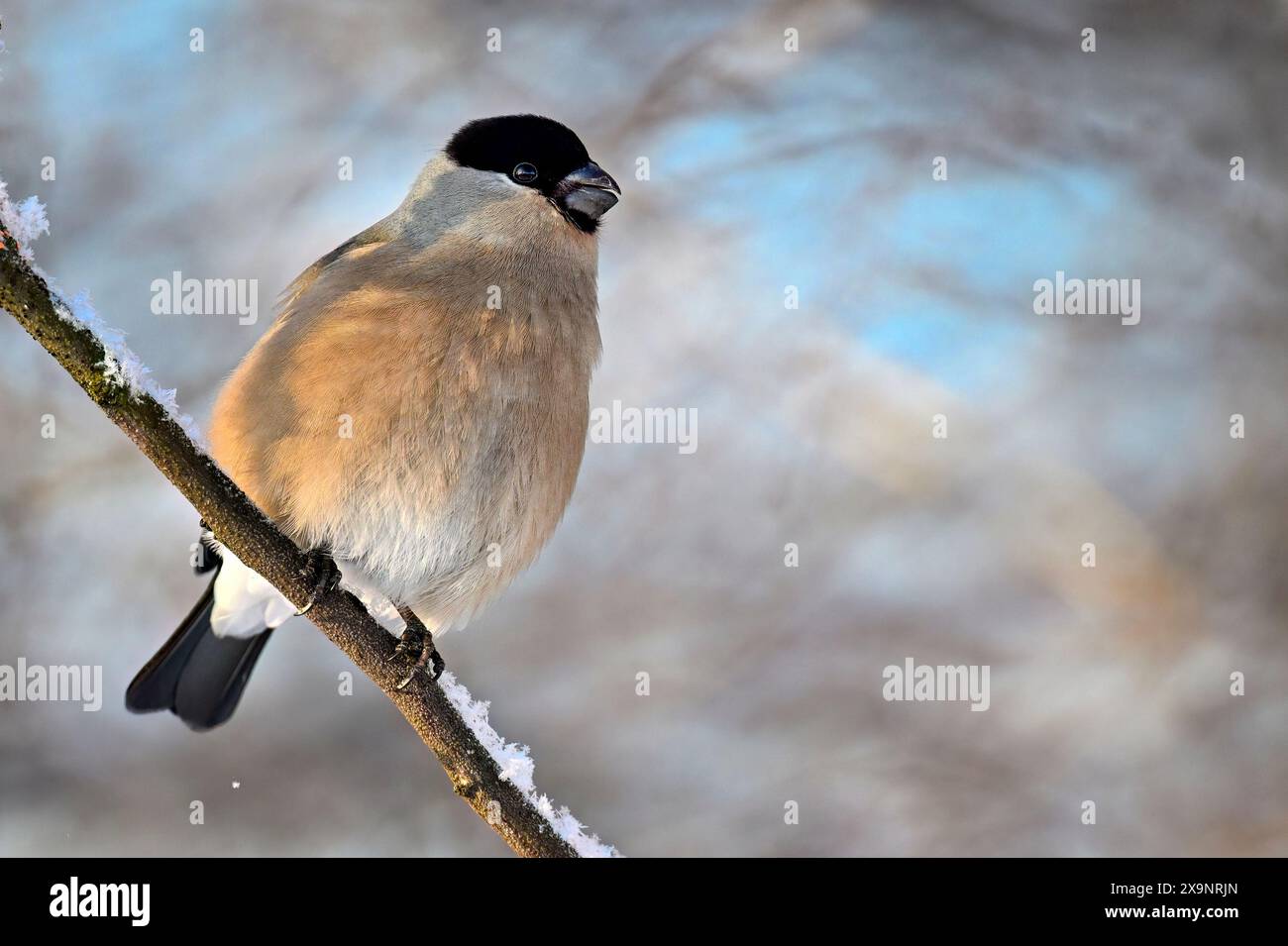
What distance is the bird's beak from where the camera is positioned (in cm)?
369

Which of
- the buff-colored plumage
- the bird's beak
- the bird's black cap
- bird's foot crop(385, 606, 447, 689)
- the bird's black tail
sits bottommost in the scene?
bird's foot crop(385, 606, 447, 689)

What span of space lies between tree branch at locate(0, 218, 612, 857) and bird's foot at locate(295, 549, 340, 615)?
2 cm

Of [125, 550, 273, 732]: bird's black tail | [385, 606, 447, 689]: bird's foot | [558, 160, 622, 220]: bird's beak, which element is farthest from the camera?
[125, 550, 273, 732]: bird's black tail

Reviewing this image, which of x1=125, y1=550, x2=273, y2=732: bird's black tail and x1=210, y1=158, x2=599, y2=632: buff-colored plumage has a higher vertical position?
x1=210, y1=158, x2=599, y2=632: buff-colored plumage

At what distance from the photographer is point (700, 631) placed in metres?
5.56

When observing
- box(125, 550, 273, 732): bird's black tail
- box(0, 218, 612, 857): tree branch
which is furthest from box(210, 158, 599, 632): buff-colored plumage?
box(125, 550, 273, 732): bird's black tail

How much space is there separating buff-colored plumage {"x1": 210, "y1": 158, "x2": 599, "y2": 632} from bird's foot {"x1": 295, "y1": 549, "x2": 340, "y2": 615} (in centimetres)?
29

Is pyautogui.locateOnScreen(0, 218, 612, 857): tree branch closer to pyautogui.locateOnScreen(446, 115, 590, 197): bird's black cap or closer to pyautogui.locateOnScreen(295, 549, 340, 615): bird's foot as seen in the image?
pyautogui.locateOnScreen(295, 549, 340, 615): bird's foot

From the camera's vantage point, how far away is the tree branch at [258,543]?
2107 mm

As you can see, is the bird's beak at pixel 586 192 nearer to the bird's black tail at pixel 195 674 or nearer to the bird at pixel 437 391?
the bird at pixel 437 391

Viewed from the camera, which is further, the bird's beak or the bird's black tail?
the bird's black tail

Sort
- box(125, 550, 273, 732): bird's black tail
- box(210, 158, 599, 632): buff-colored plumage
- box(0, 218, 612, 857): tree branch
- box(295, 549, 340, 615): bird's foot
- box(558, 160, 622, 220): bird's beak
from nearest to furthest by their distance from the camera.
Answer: box(0, 218, 612, 857): tree branch
box(295, 549, 340, 615): bird's foot
box(210, 158, 599, 632): buff-colored plumage
box(558, 160, 622, 220): bird's beak
box(125, 550, 273, 732): bird's black tail

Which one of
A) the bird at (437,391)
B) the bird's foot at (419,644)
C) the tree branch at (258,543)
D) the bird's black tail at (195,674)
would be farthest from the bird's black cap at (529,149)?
the bird's black tail at (195,674)

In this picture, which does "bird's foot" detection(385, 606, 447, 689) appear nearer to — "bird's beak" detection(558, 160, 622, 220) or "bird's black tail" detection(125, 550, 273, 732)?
"bird's black tail" detection(125, 550, 273, 732)
